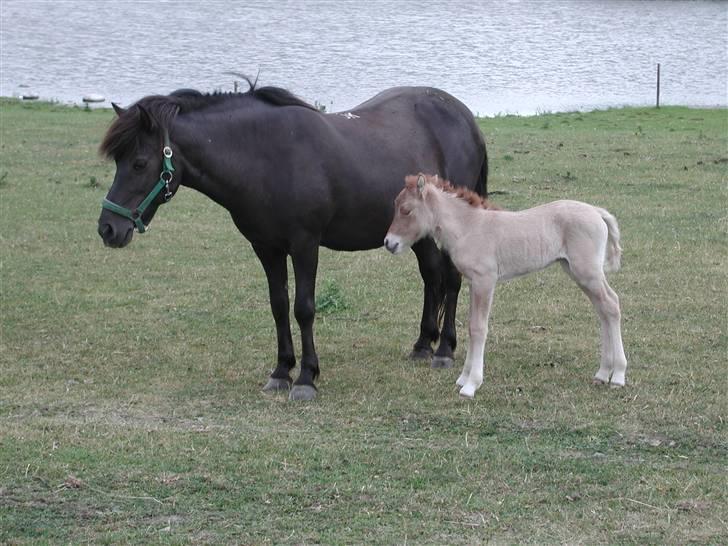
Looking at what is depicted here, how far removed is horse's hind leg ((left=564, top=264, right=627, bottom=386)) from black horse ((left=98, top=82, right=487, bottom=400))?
1.19 metres

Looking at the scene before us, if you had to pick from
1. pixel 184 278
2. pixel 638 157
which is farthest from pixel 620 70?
pixel 184 278

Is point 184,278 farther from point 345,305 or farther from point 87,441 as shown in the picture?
point 87,441

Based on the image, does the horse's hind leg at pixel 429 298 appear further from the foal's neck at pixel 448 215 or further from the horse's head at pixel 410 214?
the horse's head at pixel 410 214

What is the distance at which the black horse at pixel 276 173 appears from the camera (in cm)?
662

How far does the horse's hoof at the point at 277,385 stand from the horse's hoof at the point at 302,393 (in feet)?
0.67

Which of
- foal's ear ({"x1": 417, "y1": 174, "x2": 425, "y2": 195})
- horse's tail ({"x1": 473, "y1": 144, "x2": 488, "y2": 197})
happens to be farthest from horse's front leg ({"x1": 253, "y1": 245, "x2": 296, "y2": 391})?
horse's tail ({"x1": 473, "y1": 144, "x2": 488, "y2": 197})

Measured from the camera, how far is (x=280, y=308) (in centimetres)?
730

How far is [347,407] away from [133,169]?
1.96 metres

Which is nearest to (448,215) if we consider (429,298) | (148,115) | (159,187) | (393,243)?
(393,243)

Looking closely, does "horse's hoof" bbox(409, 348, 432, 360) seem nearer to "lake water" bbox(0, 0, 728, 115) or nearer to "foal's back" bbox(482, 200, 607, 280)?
"foal's back" bbox(482, 200, 607, 280)

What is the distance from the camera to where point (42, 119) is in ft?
73.7

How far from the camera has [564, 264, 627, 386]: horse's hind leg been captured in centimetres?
687

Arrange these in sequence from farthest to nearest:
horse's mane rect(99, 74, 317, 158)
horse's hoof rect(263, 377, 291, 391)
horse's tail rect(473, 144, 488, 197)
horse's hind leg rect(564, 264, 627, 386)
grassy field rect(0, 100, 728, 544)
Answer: horse's tail rect(473, 144, 488, 197) < horse's hoof rect(263, 377, 291, 391) < horse's hind leg rect(564, 264, 627, 386) < horse's mane rect(99, 74, 317, 158) < grassy field rect(0, 100, 728, 544)

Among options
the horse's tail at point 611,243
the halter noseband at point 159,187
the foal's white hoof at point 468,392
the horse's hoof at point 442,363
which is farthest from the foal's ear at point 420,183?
the halter noseband at point 159,187
